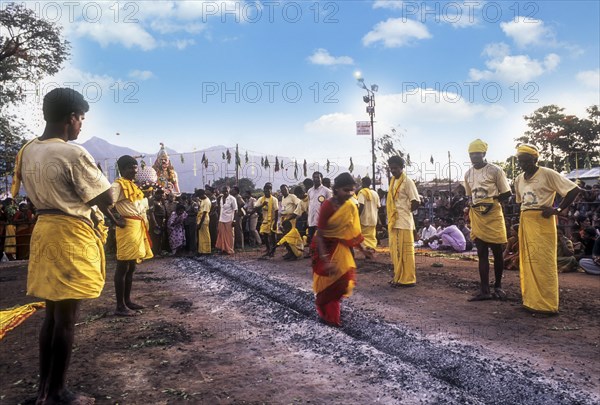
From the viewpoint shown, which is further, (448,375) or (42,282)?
(448,375)

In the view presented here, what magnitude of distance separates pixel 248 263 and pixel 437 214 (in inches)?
366

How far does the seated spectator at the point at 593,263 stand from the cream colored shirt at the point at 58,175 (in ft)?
28.8

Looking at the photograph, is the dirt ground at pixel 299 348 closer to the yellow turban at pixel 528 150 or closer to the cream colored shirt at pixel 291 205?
the yellow turban at pixel 528 150

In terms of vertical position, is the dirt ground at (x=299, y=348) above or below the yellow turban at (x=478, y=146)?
below

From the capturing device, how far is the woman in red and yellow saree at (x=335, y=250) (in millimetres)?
4645

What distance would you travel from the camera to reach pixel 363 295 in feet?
20.2

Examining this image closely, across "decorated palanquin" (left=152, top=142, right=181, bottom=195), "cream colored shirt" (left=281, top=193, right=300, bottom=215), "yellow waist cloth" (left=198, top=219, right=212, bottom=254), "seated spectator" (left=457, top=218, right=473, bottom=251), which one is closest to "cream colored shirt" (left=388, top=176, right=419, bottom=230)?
"cream colored shirt" (left=281, top=193, right=300, bottom=215)

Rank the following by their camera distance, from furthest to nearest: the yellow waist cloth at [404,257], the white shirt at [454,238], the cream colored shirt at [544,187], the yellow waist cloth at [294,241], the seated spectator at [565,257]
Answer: the white shirt at [454,238]
the yellow waist cloth at [294,241]
the seated spectator at [565,257]
the yellow waist cloth at [404,257]
the cream colored shirt at [544,187]

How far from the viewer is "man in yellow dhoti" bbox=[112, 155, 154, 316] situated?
538cm

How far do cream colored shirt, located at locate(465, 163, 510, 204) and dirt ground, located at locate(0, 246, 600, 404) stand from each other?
4.62 ft

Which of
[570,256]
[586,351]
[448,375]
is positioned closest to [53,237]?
[448,375]

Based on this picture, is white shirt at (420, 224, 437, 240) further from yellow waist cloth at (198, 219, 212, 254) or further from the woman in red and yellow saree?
the woman in red and yellow saree

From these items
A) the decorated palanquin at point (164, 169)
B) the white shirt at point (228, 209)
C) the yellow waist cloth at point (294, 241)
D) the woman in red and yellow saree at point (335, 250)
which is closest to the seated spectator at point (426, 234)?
the yellow waist cloth at point (294, 241)

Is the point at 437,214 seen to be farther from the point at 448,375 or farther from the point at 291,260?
the point at 448,375
